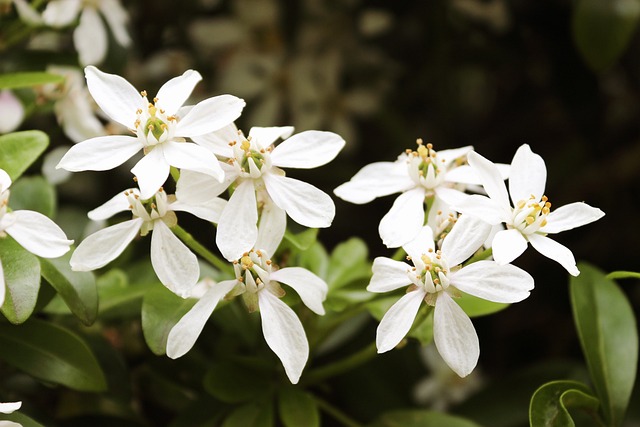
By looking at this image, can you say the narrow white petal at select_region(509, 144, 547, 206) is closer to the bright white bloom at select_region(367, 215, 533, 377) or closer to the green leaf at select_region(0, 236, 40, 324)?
the bright white bloom at select_region(367, 215, 533, 377)

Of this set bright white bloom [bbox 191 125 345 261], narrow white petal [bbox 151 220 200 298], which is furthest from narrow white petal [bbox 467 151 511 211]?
narrow white petal [bbox 151 220 200 298]

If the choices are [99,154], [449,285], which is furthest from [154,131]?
[449,285]

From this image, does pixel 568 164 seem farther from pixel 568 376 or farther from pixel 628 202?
pixel 568 376

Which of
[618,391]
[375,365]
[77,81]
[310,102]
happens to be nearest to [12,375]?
[77,81]

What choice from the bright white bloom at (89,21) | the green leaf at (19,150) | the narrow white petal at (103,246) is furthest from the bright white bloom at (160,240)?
the bright white bloom at (89,21)

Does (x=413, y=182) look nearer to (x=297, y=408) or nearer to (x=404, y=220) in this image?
(x=404, y=220)

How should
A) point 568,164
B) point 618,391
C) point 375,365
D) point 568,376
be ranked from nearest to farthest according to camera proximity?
point 618,391, point 568,376, point 375,365, point 568,164

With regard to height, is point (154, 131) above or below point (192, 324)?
above
